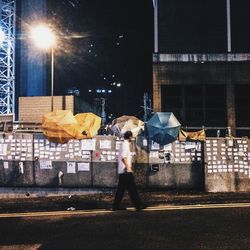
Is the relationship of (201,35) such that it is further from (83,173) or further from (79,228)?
(79,228)

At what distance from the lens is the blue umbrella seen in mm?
11922

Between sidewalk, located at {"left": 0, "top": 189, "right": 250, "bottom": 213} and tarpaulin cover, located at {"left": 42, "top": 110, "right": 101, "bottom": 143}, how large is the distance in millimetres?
1760

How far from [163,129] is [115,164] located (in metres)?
1.93

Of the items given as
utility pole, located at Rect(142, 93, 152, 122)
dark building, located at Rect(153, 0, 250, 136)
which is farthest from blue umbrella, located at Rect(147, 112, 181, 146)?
utility pole, located at Rect(142, 93, 152, 122)

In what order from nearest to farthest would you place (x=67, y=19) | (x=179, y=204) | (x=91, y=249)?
(x=91, y=249), (x=179, y=204), (x=67, y=19)

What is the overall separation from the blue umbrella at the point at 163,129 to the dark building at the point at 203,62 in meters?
6.44

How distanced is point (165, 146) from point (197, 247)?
254 inches

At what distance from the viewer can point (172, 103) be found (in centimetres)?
1886

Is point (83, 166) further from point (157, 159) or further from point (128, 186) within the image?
point (128, 186)

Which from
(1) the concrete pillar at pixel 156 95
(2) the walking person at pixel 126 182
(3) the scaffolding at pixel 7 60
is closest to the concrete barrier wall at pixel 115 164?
(2) the walking person at pixel 126 182

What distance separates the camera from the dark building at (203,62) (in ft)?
61.4

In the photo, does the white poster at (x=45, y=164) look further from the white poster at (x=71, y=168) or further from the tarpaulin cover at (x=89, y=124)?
the tarpaulin cover at (x=89, y=124)

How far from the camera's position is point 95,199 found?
11039mm

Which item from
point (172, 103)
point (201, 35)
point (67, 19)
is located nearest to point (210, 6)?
point (201, 35)
